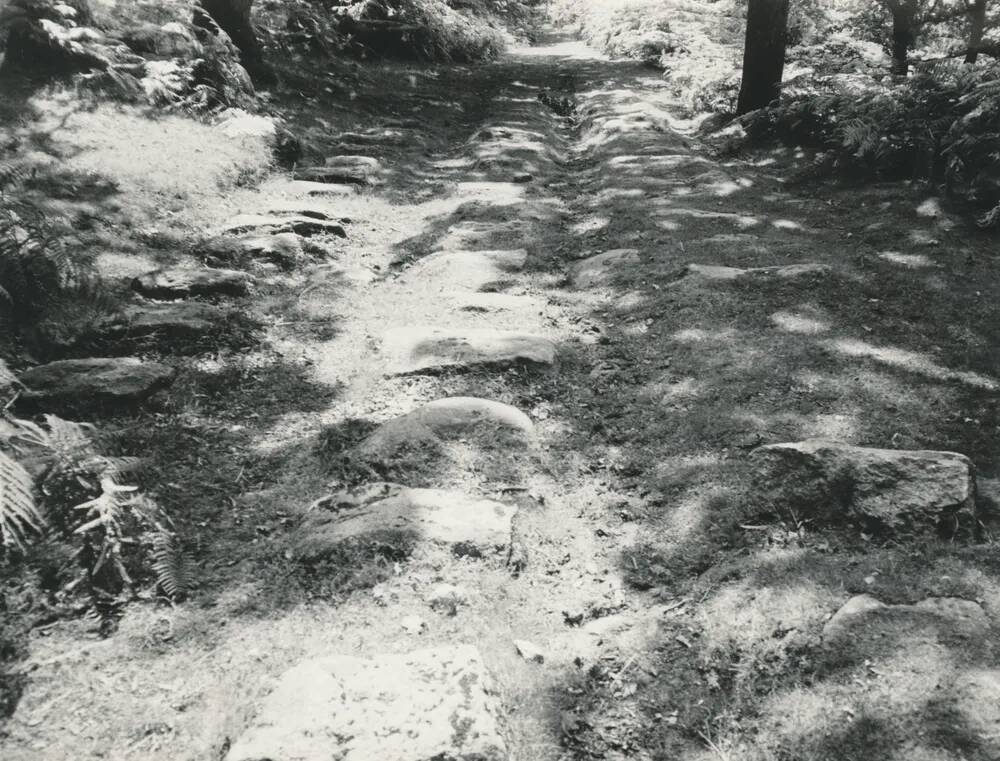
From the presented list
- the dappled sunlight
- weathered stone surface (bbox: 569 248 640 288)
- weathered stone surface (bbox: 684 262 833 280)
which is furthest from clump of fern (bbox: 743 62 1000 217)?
weathered stone surface (bbox: 569 248 640 288)

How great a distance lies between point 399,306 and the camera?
5.42 metres

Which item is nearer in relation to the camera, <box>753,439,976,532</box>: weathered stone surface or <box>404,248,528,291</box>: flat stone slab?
<box>753,439,976,532</box>: weathered stone surface

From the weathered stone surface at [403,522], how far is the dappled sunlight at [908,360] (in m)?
2.38

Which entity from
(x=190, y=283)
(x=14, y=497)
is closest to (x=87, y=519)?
(x=14, y=497)

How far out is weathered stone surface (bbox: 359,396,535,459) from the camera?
366 centimetres

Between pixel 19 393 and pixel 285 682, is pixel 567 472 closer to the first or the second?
pixel 285 682

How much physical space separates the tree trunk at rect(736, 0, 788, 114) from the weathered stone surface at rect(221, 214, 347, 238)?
240 inches

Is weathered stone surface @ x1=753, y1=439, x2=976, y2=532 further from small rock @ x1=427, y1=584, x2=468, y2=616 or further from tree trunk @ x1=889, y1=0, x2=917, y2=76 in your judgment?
tree trunk @ x1=889, y1=0, x2=917, y2=76

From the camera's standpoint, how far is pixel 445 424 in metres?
3.78

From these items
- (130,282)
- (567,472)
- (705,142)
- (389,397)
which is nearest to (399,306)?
(389,397)

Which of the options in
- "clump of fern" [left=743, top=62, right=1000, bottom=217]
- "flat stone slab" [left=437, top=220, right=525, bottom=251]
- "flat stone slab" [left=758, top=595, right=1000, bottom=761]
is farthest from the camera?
"flat stone slab" [left=437, top=220, right=525, bottom=251]

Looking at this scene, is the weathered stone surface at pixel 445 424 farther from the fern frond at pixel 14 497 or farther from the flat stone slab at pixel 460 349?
the fern frond at pixel 14 497

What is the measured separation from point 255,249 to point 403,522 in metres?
3.59

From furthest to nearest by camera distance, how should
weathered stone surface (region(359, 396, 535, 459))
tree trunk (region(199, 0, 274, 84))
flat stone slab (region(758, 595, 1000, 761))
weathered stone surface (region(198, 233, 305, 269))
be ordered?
tree trunk (region(199, 0, 274, 84)) → weathered stone surface (region(198, 233, 305, 269)) → weathered stone surface (region(359, 396, 535, 459)) → flat stone slab (region(758, 595, 1000, 761))
